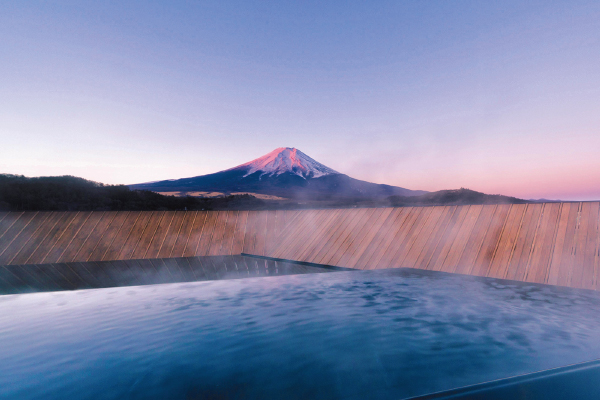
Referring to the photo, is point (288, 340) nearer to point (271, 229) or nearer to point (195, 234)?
point (271, 229)

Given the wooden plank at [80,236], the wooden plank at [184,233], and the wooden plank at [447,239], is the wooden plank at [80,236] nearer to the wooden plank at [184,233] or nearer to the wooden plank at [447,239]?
the wooden plank at [184,233]

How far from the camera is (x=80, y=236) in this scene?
14.6 m

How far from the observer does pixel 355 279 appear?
8984mm

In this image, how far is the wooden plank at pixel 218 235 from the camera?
14.9 meters

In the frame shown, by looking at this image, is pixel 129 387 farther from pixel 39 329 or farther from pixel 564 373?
pixel 564 373

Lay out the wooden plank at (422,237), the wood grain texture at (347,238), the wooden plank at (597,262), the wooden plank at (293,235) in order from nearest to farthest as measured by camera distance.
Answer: the wooden plank at (597,262) → the wood grain texture at (347,238) → the wooden plank at (422,237) → the wooden plank at (293,235)

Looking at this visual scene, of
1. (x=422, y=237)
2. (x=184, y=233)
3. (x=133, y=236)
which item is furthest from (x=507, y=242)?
(x=133, y=236)

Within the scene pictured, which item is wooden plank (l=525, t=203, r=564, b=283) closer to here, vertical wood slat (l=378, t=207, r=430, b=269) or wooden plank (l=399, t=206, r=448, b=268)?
wooden plank (l=399, t=206, r=448, b=268)

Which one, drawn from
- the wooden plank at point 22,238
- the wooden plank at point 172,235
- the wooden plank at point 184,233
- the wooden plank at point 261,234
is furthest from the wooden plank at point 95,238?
the wooden plank at point 261,234

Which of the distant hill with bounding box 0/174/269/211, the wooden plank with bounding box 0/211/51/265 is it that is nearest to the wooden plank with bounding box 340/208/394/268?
the wooden plank with bounding box 0/211/51/265

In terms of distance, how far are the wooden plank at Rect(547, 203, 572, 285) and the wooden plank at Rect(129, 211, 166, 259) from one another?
14804mm

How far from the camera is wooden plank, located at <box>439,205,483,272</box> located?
30.0 feet

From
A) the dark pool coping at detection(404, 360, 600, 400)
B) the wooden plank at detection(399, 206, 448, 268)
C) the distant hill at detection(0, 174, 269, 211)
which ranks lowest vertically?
the distant hill at detection(0, 174, 269, 211)

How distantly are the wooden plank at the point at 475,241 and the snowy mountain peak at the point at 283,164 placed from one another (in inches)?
5328
